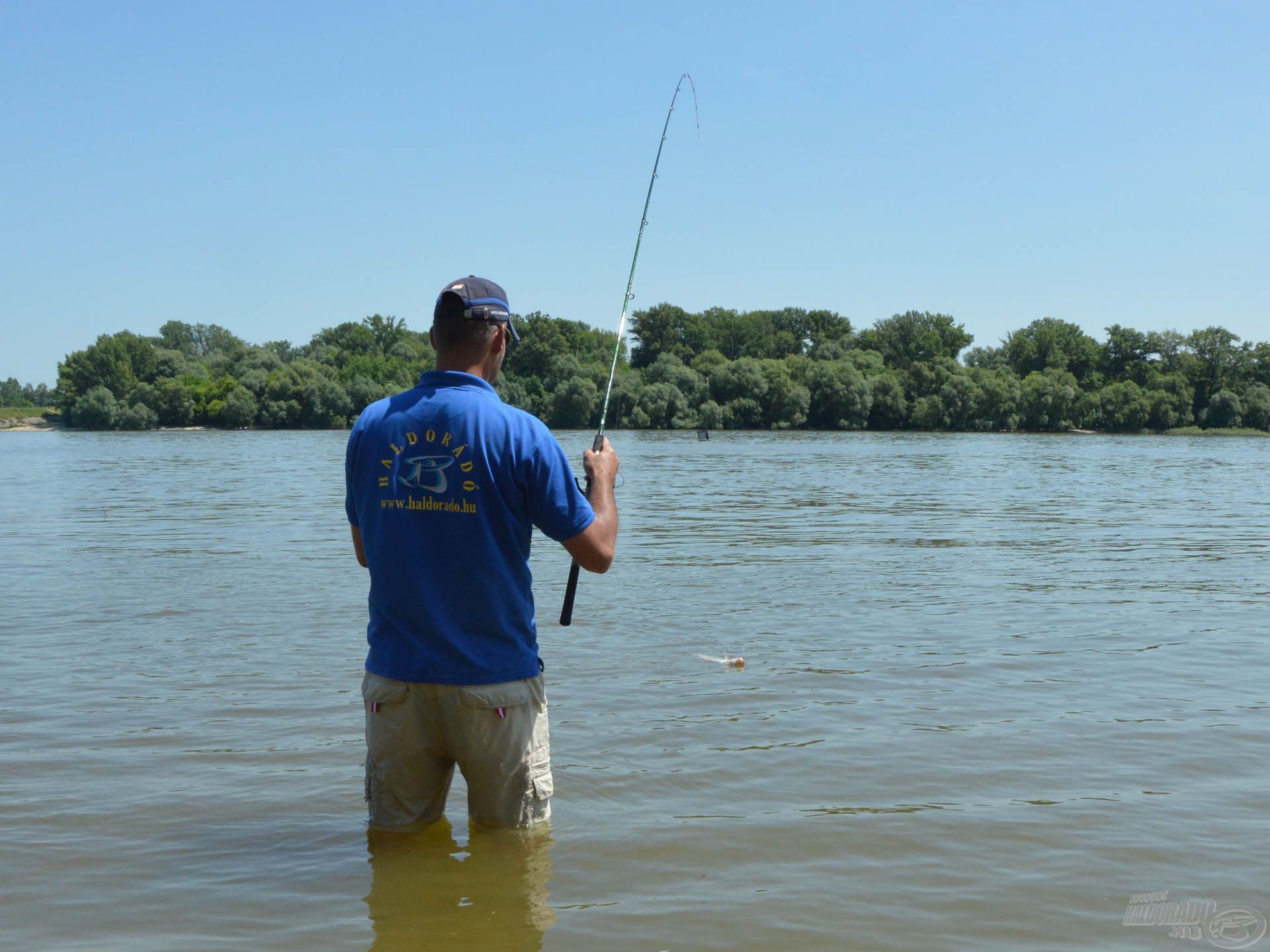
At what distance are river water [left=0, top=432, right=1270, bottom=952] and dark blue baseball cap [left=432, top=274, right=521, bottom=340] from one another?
1849 millimetres

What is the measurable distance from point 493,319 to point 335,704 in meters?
4.49

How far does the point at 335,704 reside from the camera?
746 centimetres

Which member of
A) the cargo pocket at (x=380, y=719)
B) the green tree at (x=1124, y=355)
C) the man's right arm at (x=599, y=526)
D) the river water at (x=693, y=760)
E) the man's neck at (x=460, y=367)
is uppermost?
the green tree at (x=1124, y=355)

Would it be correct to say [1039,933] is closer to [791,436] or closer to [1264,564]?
[1264,564]

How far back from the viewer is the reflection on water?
155 inches

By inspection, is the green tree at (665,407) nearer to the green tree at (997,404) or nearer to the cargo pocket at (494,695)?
the green tree at (997,404)

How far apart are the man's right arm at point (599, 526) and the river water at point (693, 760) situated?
122 centimetres

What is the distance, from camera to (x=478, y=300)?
146 inches

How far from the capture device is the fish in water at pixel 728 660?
344 inches

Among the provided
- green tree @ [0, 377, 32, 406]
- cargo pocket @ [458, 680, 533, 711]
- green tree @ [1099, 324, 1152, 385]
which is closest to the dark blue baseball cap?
cargo pocket @ [458, 680, 533, 711]

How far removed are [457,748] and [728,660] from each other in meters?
5.39

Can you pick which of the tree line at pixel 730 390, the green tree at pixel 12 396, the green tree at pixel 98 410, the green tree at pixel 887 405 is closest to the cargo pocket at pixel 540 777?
the tree line at pixel 730 390

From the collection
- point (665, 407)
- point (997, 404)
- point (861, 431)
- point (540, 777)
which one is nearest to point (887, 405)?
point (861, 431)

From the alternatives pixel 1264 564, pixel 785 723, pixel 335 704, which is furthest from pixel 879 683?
pixel 1264 564
